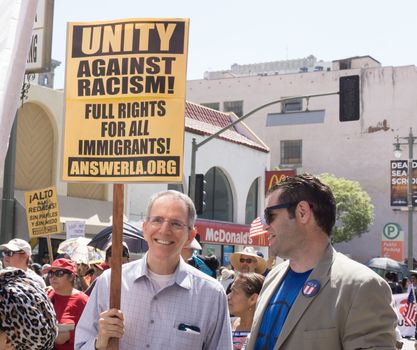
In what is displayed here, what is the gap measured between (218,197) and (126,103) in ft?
95.6

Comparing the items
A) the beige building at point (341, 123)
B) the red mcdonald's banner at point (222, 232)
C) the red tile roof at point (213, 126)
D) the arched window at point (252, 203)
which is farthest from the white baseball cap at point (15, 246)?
the beige building at point (341, 123)

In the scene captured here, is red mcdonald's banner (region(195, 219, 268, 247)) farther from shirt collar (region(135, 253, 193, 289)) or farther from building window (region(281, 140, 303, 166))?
shirt collar (region(135, 253, 193, 289))

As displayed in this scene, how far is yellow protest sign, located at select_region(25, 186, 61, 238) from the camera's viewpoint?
40.1ft

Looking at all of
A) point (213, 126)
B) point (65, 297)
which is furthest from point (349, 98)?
point (65, 297)

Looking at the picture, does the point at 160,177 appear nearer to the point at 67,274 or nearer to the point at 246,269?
the point at 67,274

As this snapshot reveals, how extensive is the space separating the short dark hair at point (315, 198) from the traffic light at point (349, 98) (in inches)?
649

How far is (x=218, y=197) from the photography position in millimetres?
33219

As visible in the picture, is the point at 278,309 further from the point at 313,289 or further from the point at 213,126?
the point at 213,126

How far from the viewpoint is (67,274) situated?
674 cm

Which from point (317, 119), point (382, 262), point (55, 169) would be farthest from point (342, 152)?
point (55, 169)

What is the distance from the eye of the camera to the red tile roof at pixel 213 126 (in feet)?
104

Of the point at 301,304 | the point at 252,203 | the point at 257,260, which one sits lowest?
the point at 257,260

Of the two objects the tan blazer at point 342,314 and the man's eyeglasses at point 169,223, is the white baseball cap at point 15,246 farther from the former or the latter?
the tan blazer at point 342,314

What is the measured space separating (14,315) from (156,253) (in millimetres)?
1404
